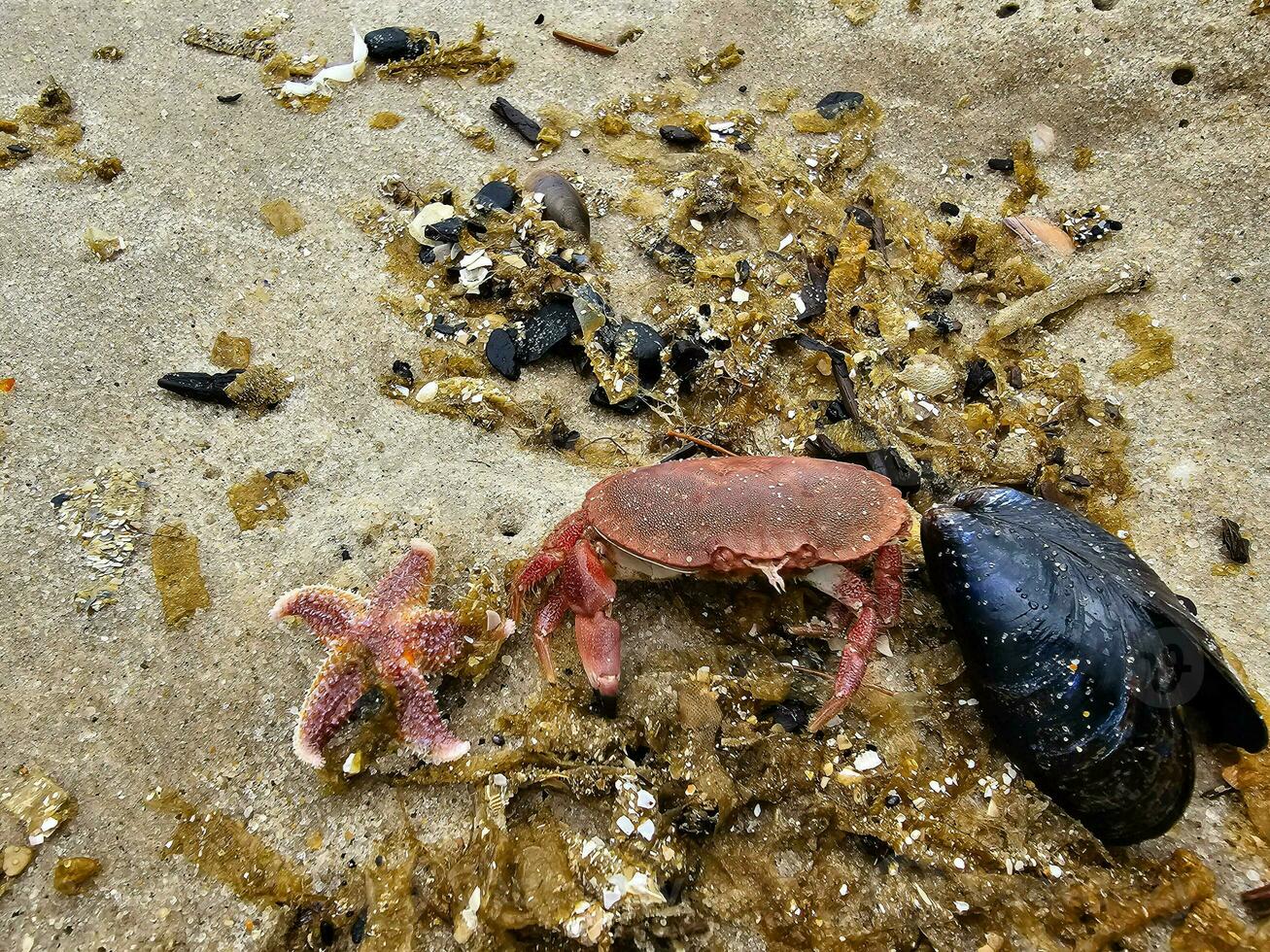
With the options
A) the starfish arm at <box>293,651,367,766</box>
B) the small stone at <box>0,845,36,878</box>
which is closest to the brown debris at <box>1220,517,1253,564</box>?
the starfish arm at <box>293,651,367,766</box>

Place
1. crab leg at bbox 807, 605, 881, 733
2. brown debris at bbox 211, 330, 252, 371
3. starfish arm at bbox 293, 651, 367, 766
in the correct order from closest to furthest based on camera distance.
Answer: starfish arm at bbox 293, 651, 367, 766, crab leg at bbox 807, 605, 881, 733, brown debris at bbox 211, 330, 252, 371

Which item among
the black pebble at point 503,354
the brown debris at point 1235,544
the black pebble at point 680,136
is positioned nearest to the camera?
the brown debris at point 1235,544

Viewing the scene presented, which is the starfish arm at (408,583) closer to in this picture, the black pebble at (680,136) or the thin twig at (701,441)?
the thin twig at (701,441)

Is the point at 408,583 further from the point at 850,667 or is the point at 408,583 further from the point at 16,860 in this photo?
the point at 850,667

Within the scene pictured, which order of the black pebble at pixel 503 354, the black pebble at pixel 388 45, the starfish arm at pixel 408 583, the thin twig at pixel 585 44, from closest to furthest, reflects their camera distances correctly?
the starfish arm at pixel 408 583, the black pebble at pixel 503 354, the black pebble at pixel 388 45, the thin twig at pixel 585 44

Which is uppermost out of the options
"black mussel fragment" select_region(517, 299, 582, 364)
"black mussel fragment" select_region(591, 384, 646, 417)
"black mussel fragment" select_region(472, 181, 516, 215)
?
"black mussel fragment" select_region(472, 181, 516, 215)

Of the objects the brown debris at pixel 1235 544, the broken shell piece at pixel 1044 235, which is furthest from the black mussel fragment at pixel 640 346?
the brown debris at pixel 1235 544

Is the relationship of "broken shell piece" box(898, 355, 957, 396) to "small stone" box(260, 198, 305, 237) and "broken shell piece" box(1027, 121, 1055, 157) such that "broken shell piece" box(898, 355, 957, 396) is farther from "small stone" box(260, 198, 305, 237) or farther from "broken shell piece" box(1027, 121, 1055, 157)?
"small stone" box(260, 198, 305, 237)
